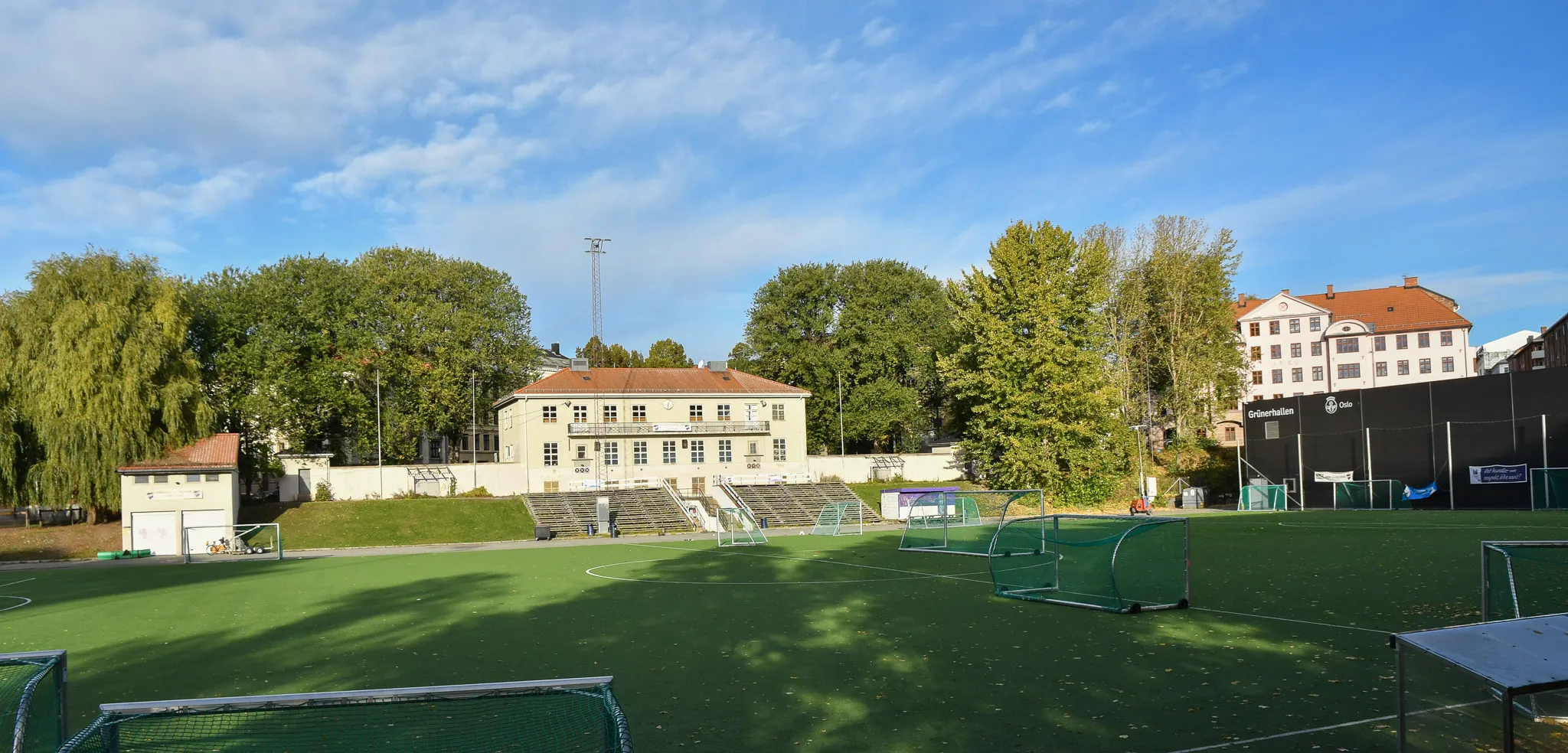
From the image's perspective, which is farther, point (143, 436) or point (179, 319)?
point (179, 319)

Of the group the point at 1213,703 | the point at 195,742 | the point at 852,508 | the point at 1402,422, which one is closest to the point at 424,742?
the point at 195,742

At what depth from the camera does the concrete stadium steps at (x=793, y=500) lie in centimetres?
5606

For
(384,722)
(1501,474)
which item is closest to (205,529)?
(384,722)

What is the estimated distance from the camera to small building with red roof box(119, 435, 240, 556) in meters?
42.0

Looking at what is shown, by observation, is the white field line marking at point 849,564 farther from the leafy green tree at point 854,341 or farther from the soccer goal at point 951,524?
the leafy green tree at point 854,341

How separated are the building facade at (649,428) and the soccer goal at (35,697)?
56.1m

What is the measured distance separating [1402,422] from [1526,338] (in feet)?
236

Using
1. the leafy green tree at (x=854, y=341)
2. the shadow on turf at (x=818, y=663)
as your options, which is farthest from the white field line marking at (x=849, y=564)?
the leafy green tree at (x=854, y=341)

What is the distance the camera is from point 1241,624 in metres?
12.7

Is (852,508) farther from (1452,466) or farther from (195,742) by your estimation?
(195,742)

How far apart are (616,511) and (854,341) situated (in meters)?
24.9

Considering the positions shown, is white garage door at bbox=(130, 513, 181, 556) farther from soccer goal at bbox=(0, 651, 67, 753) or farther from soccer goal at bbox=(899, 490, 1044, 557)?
soccer goal at bbox=(0, 651, 67, 753)

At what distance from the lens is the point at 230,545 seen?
137 feet

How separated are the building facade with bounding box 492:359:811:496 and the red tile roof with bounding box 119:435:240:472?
17854mm
